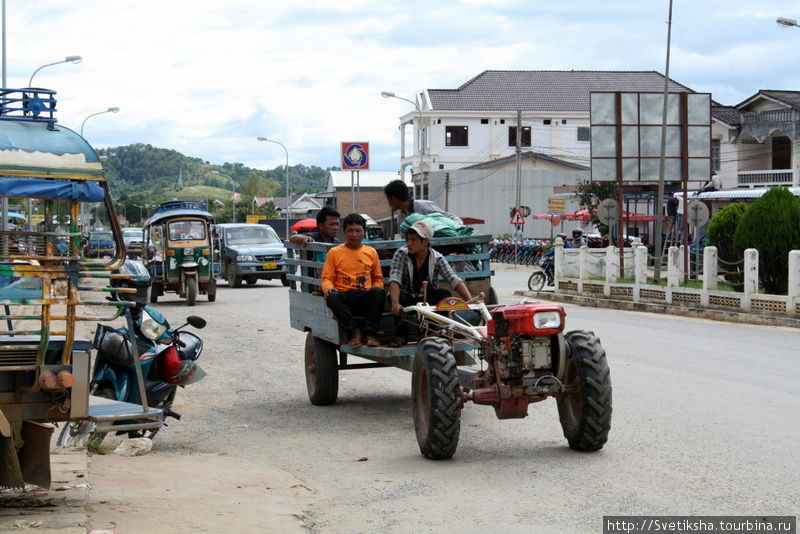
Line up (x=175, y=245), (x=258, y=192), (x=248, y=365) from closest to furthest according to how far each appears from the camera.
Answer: (x=248, y=365), (x=175, y=245), (x=258, y=192)

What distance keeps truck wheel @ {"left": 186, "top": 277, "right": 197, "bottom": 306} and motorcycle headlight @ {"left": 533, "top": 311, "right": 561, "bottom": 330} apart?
19.1 meters

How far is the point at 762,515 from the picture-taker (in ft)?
20.1

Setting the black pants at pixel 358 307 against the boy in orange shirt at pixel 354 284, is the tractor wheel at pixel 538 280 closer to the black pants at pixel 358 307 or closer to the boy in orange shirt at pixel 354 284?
the boy in orange shirt at pixel 354 284

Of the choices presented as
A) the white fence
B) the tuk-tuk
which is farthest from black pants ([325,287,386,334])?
the tuk-tuk

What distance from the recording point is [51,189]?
618 centimetres

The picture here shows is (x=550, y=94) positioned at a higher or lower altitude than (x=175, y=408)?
higher

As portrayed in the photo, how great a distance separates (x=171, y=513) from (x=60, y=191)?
2.03 metres

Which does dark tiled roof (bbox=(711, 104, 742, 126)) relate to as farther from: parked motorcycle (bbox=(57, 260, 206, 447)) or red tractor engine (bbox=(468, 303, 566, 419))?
parked motorcycle (bbox=(57, 260, 206, 447))

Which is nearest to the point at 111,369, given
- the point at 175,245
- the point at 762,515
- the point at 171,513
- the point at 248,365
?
the point at 171,513

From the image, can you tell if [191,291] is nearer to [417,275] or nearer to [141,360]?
[417,275]

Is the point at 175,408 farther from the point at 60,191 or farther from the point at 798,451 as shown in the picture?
the point at 798,451

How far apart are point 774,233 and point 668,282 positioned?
10.2 feet

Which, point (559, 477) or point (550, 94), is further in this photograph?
point (550, 94)

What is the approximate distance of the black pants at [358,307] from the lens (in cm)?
965
